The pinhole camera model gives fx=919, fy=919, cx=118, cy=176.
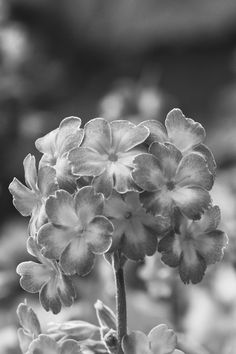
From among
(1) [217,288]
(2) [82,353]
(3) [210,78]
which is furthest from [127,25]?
(2) [82,353]

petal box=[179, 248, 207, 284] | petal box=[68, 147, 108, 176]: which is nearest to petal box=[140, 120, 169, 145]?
petal box=[68, 147, 108, 176]

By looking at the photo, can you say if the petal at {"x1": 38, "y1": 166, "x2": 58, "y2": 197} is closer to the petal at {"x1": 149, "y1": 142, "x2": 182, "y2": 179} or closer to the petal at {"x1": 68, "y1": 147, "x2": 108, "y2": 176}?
the petal at {"x1": 68, "y1": 147, "x2": 108, "y2": 176}

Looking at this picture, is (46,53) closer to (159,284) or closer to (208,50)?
(208,50)

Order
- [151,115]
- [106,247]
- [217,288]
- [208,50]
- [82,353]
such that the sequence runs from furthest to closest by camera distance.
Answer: [208,50]
[151,115]
[217,288]
[82,353]
[106,247]

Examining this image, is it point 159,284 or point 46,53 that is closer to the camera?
point 159,284

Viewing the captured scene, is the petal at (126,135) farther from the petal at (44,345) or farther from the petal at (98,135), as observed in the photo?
the petal at (44,345)

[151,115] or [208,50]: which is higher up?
[208,50]

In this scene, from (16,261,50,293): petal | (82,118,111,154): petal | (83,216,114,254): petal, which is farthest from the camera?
(16,261,50,293): petal
